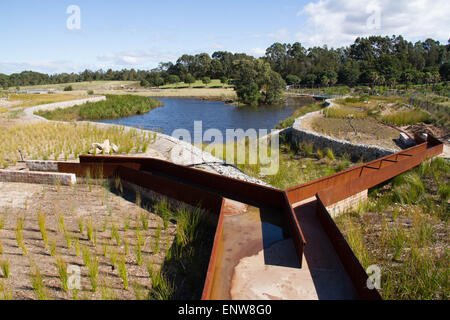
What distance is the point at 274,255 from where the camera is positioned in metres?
4.21

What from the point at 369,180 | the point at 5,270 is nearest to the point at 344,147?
the point at 369,180

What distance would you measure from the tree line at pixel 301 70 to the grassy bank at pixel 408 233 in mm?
42883

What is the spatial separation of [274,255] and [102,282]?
8.19ft

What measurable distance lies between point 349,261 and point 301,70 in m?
88.0

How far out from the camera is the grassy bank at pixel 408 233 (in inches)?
155

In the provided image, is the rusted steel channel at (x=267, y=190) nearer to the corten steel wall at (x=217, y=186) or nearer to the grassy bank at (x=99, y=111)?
the corten steel wall at (x=217, y=186)

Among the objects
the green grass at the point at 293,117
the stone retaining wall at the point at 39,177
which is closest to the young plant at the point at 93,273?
the stone retaining wall at the point at 39,177

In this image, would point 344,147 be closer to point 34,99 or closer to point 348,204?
point 348,204

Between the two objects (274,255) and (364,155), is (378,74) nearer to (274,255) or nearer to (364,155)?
(364,155)

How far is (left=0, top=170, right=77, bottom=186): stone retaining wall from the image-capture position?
8.29 metres

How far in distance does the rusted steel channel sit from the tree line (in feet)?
139

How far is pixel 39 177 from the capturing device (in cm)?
842
